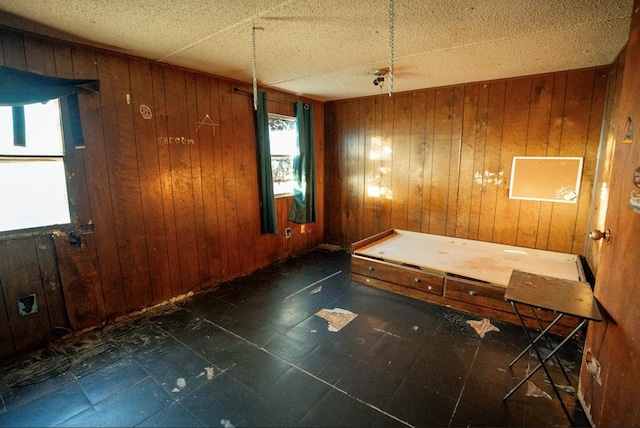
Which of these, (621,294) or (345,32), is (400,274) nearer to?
(621,294)

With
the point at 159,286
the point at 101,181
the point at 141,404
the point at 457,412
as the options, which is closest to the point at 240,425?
the point at 141,404

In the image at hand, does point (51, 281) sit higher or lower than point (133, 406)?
higher

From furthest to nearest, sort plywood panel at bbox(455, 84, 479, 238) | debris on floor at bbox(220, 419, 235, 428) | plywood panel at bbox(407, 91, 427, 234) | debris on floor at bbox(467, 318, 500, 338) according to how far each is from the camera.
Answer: plywood panel at bbox(407, 91, 427, 234)
plywood panel at bbox(455, 84, 479, 238)
debris on floor at bbox(467, 318, 500, 338)
debris on floor at bbox(220, 419, 235, 428)

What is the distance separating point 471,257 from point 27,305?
370 centimetres

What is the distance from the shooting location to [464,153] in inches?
135

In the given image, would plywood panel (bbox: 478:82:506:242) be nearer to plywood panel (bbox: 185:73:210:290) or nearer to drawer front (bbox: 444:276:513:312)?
drawer front (bbox: 444:276:513:312)

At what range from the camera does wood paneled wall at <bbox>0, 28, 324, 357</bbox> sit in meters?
2.14

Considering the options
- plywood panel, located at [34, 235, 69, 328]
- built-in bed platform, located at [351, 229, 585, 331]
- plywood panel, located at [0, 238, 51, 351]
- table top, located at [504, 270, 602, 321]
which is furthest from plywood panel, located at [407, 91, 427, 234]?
plywood panel, located at [0, 238, 51, 351]

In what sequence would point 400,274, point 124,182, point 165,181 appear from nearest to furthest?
1. point 124,182
2. point 165,181
3. point 400,274

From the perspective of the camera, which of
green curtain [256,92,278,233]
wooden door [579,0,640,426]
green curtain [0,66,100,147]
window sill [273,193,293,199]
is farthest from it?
window sill [273,193,293,199]

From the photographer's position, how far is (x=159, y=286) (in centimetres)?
284

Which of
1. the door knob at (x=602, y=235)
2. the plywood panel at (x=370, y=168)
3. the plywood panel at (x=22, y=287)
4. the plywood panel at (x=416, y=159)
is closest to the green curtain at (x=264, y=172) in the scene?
the plywood panel at (x=370, y=168)

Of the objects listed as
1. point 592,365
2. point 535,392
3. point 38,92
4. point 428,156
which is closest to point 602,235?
point 592,365

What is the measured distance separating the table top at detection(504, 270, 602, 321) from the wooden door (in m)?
0.07
